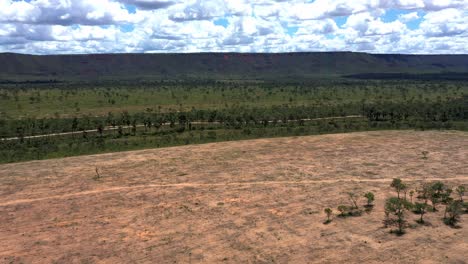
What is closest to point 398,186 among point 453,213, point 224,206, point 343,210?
point 453,213

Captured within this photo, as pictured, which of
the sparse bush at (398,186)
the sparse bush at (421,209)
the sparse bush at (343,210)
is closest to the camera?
the sparse bush at (421,209)

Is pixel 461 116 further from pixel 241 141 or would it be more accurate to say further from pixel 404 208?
pixel 404 208

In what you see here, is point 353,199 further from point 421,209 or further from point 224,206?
point 224,206

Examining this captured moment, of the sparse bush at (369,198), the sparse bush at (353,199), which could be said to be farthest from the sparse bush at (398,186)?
the sparse bush at (353,199)

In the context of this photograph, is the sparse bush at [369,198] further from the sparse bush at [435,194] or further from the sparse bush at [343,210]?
the sparse bush at [435,194]

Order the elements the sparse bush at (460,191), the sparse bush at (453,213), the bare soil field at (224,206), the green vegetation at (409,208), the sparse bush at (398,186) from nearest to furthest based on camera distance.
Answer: the bare soil field at (224,206)
the sparse bush at (453,213)
the green vegetation at (409,208)
the sparse bush at (460,191)
the sparse bush at (398,186)

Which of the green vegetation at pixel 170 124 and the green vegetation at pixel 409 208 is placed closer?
the green vegetation at pixel 409 208

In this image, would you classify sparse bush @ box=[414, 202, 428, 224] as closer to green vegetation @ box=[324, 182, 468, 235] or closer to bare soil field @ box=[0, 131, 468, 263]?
green vegetation @ box=[324, 182, 468, 235]

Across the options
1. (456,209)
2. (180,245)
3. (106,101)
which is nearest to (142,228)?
(180,245)

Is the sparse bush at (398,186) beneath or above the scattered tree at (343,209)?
above
